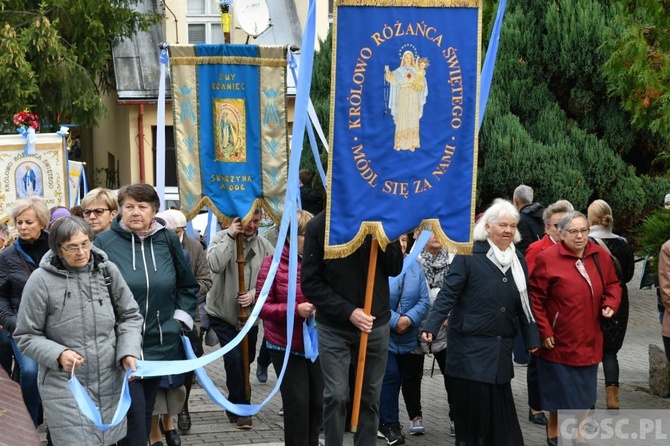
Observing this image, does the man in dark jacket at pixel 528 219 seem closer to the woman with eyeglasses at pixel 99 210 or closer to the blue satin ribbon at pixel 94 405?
the woman with eyeglasses at pixel 99 210

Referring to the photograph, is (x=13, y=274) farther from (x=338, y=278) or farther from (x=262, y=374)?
(x=262, y=374)

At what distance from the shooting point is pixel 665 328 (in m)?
9.77

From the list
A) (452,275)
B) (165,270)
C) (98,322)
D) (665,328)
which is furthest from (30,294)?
(665,328)

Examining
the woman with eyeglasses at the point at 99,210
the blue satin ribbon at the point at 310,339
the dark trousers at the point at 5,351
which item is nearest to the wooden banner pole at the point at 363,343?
the blue satin ribbon at the point at 310,339

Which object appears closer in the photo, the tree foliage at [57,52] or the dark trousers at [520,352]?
the dark trousers at [520,352]

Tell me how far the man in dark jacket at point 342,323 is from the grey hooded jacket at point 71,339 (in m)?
1.33

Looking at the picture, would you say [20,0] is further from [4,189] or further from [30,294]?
[30,294]

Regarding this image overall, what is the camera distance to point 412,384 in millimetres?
9891

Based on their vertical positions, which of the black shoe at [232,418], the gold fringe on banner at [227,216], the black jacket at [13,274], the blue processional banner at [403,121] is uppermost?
the blue processional banner at [403,121]

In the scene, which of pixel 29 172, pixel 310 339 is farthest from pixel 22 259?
pixel 29 172

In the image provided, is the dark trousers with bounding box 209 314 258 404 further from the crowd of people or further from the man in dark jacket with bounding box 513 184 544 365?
the man in dark jacket with bounding box 513 184 544 365

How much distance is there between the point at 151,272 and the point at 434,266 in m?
3.22

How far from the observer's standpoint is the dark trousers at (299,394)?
8133mm

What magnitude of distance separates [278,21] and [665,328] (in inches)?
786
